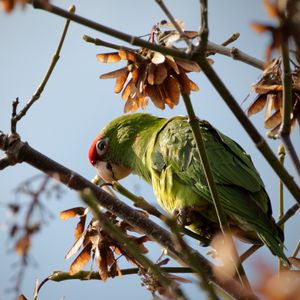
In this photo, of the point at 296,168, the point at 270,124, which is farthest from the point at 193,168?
the point at 296,168

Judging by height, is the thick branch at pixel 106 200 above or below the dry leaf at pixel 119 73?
Result: below

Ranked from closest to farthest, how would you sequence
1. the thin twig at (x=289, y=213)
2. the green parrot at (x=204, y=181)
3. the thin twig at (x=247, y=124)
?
the thin twig at (x=247, y=124) < the thin twig at (x=289, y=213) < the green parrot at (x=204, y=181)

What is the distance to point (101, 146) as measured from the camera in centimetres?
429

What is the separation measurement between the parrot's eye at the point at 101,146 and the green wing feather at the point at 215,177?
70 centimetres

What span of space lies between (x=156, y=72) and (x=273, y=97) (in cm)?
57

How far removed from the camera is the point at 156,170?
352cm

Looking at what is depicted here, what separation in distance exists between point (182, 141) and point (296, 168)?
6.36ft

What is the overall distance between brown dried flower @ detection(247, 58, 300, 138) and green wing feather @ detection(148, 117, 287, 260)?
2.58ft

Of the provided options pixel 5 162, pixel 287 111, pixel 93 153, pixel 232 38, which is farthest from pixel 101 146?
pixel 287 111

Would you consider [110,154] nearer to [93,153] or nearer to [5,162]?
[93,153]

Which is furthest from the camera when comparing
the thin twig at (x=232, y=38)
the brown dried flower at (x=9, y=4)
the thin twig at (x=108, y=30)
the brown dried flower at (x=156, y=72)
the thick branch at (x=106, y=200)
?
the thin twig at (x=232, y=38)

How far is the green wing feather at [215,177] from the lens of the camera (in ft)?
9.80

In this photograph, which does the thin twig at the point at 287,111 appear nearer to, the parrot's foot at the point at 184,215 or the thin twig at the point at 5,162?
the thin twig at the point at 5,162

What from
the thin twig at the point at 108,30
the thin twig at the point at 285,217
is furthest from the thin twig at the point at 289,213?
the thin twig at the point at 108,30
